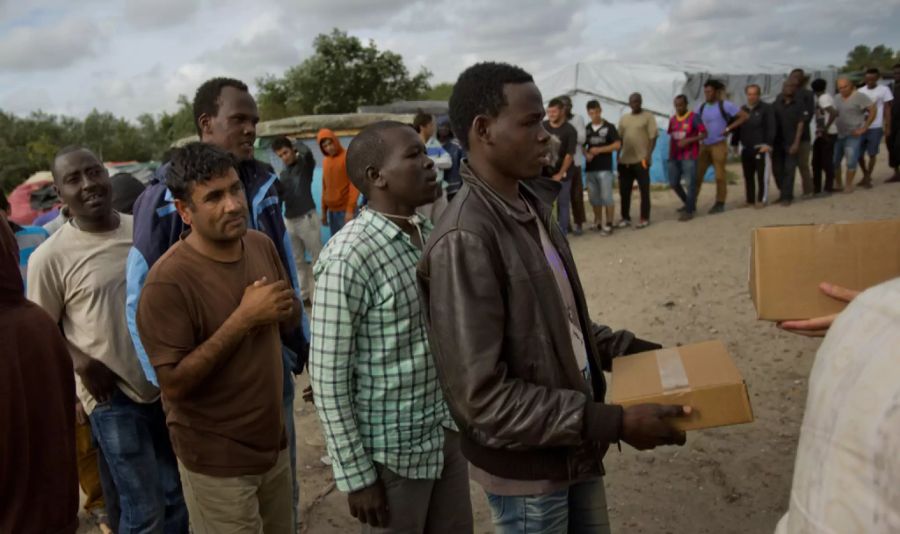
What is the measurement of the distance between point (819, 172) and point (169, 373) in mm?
11613

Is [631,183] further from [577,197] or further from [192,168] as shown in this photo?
[192,168]

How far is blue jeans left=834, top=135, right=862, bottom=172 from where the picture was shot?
11.0 m

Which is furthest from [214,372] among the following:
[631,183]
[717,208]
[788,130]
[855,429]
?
Result: [788,130]

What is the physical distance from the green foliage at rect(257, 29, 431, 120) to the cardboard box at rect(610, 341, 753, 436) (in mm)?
28734

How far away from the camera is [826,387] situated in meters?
0.94

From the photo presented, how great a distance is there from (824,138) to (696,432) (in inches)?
346

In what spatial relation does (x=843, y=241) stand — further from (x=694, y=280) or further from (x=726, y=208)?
(x=726, y=208)

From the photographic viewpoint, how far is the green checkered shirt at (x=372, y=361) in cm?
212

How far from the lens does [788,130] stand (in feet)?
33.2

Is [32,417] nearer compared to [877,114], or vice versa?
[32,417]

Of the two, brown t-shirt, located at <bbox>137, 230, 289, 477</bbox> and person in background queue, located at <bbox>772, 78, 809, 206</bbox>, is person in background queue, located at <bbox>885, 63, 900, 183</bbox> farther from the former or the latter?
brown t-shirt, located at <bbox>137, 230, 289, 477</bbox>

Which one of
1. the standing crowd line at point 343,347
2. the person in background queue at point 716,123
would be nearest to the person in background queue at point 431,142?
the person in background queue at point 716,123

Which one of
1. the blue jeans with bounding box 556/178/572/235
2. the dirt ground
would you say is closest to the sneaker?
the dirt ground

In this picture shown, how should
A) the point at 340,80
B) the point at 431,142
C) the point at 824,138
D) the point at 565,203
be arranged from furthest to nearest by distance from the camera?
1. the point at 340,80
2. the point at 824,138
3. the point at 565,203
4. the point at 431,142
